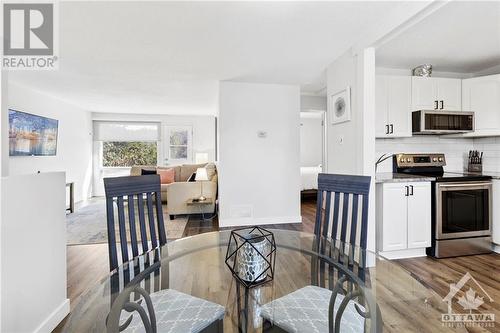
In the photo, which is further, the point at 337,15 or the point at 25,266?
the point at 337,15

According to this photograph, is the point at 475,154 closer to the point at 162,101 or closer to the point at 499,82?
the point at 499,82

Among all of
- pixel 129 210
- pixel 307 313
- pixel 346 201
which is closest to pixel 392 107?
pixel 346 201

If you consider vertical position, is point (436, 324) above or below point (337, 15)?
below

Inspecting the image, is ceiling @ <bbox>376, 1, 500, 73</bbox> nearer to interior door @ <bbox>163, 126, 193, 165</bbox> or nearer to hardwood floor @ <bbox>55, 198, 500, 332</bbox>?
hardwood floor @ <bbox>55, 198, 500, 332</bbox>

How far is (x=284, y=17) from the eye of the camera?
Answer: 6.95 feet

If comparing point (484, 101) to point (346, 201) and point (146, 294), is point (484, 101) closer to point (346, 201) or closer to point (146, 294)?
point (346, 201)

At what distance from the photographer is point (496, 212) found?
279cm

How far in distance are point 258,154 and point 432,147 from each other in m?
2.51

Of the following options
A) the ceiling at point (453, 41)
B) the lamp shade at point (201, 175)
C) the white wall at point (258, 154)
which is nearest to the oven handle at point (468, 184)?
the ceiling at point (453, 41)

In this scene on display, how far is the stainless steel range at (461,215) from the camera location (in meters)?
2.71

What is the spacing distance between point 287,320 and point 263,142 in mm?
3242

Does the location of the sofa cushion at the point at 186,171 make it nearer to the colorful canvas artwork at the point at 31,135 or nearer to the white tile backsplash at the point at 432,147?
the colorful canvas artwork at the point at 31,135

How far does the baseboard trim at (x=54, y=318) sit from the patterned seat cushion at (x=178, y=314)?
94 centimetres

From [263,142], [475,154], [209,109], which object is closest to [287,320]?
[263,142]
